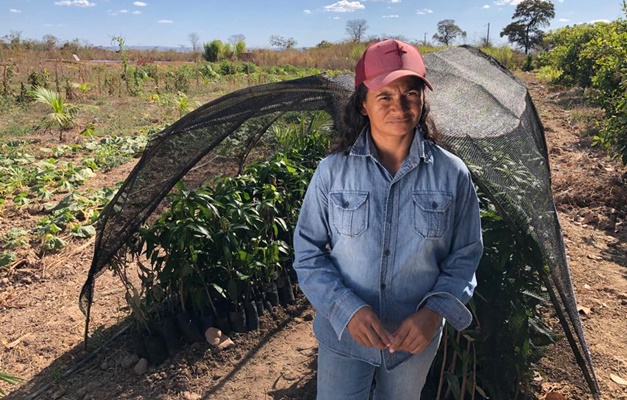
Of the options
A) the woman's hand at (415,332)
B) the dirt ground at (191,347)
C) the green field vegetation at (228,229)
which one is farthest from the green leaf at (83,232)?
the woman's hand at (415,332)

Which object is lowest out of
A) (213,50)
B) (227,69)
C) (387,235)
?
(387,235)

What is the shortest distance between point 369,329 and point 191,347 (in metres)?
1.96

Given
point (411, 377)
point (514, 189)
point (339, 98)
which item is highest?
point (339, 98)

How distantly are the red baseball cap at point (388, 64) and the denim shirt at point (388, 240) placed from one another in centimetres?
17

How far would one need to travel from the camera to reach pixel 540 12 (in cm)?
4688

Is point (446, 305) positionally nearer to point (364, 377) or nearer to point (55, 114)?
point (364, 377)

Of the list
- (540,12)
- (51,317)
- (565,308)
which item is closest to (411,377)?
(565,308)

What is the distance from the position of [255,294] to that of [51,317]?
4.93 feet

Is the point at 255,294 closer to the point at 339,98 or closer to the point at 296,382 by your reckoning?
the point at 296,382

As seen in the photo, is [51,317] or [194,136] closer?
[194,136]

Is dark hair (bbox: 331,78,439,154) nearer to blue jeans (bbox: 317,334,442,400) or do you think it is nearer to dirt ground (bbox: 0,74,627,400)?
blue jeans (bbox: 317,334,442,400)

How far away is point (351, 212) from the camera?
1.42m

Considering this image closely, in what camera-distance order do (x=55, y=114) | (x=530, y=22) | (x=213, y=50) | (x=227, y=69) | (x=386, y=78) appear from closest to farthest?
(x=386, y=78), (x=55, y=114), (x=227, y=69), (x=213, y=50), (x=530, y=22)

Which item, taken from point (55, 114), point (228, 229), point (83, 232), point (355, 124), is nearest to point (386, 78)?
point (355, 124)
